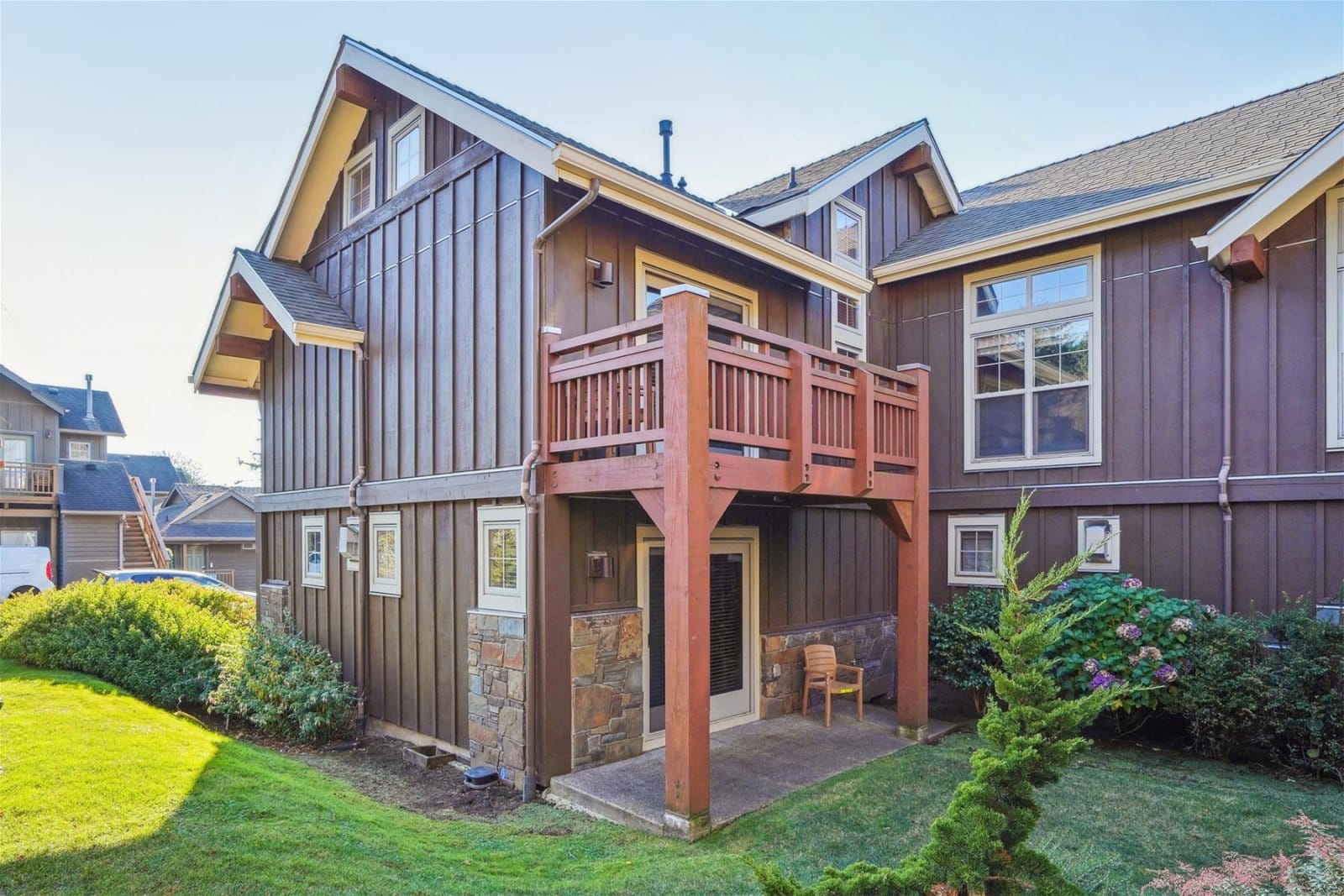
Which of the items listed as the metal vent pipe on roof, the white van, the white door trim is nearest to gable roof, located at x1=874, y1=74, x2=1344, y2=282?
the metal vent pipe on roof

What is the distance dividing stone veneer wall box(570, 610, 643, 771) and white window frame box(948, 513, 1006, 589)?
180 inches

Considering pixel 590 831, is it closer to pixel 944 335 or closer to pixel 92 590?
pixel 944 335

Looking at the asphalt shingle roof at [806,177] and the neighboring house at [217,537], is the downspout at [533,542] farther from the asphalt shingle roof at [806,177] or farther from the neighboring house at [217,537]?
the neighboring house at [217,537]

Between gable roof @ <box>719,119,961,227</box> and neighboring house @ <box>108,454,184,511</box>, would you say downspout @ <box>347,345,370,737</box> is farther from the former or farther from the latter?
neighboring house @ <box>108,454,184,511</box>

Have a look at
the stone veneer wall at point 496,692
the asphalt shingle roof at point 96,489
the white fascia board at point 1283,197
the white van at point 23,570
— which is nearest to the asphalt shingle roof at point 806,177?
the white fascia board at point 1283,197

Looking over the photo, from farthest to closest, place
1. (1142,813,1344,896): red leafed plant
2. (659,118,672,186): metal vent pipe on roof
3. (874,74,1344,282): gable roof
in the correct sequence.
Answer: (659,118,672,186): metal vent pipe on roof, (874,74,1344,282): gable roof, (1142,813,1344,896): red leafed plant

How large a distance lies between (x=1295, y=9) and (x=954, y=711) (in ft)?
26.7

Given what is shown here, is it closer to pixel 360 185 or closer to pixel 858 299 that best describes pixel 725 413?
pixel 858 299

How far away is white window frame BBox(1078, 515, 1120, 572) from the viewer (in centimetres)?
823

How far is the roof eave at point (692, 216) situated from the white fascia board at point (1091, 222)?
187cm

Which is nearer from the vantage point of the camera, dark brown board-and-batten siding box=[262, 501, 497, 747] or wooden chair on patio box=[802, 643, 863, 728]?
dark brown board-and-batten siding box=[262, 501, 497, 747]

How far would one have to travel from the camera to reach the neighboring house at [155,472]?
111 ft

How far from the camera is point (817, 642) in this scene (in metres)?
8.70

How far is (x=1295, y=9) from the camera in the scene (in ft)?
26.1
